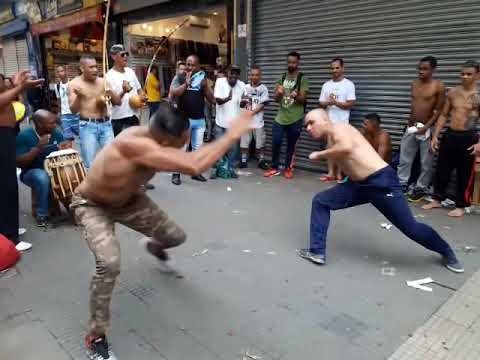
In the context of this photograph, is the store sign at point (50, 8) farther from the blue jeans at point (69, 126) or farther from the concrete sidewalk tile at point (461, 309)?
the concrete sidewalk tile at point (461, 309)

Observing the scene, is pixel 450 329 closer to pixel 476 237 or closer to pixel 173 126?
pixel 476 237

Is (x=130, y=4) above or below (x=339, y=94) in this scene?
above

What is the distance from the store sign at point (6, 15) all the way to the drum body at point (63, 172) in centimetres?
1498

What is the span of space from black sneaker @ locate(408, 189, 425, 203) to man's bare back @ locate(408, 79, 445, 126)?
93 centimetres

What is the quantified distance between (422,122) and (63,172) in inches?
180

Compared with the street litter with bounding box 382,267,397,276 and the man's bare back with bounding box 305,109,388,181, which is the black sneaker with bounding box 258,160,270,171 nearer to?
the man's bare back with bounding box 305,109,388,181

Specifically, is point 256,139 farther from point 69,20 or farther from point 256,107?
point 69,20

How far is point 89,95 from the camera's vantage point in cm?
493

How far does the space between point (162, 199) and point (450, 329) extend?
3.88 metres

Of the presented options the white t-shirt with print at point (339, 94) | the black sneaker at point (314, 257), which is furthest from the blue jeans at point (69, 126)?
the black sneaker at point (314, 257)

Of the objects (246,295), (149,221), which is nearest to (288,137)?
(246,295)

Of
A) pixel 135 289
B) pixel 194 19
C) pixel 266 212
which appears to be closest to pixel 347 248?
pixel 266 212

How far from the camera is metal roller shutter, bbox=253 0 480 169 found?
5379 millimetres

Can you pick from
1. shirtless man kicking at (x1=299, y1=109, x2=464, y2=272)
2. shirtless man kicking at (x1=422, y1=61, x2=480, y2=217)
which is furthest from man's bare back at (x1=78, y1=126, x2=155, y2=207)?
shirtless man kicking at (x1=422, y1=61, x2=480, y2=217)
